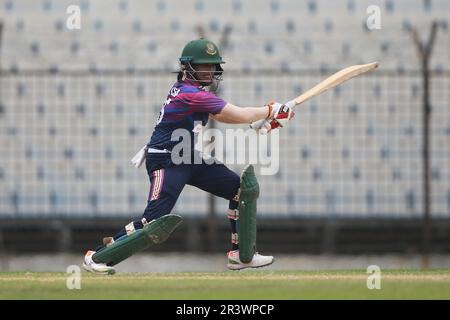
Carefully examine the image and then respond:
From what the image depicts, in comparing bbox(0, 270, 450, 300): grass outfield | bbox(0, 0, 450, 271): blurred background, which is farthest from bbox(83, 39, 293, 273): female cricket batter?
bbox(0, 0, 450, 271): blurred background

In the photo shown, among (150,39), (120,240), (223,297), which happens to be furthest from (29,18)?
(223,297)

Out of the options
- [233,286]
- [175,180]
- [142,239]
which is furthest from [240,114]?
[233,286]

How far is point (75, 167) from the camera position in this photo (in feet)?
58.9

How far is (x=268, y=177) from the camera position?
17.8 meters

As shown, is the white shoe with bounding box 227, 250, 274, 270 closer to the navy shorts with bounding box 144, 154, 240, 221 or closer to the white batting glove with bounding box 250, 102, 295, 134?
the navy shorts with bounding box 144, 154, 240, 221

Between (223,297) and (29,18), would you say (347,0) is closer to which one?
(29,18)

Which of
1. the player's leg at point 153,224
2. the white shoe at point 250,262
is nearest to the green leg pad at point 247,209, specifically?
the white shoe at point 250,262

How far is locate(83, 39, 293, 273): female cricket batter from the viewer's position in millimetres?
11062

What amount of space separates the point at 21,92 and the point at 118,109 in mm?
1113

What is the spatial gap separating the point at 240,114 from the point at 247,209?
0.70 metres

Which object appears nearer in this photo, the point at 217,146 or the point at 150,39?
the point at 217,146

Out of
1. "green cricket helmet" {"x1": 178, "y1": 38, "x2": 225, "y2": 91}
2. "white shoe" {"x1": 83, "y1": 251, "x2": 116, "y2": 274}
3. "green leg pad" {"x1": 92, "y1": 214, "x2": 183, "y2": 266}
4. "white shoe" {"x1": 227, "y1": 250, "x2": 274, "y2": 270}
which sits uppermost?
"green cricket helmet" {"x1": 178, "y1": 38, "x2": 225, "y2": 91}

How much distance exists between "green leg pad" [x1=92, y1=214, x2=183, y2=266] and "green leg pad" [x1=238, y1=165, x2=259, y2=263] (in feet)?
2.37

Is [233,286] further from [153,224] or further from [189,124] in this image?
[189,124]
